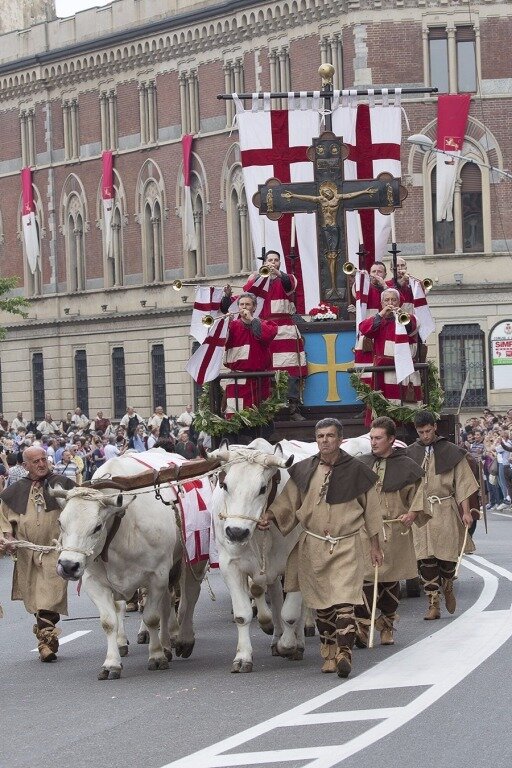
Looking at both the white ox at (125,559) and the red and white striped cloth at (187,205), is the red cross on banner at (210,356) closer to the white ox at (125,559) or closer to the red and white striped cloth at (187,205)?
the white ox at (125,559)

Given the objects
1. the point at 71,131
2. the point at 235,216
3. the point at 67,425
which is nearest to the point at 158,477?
the point at 67,425

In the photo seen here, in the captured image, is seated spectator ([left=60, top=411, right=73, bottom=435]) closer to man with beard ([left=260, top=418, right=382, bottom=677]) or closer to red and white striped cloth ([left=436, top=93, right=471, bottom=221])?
red and white striped cloth ([left=436, top=93, right=471, bottom=221])

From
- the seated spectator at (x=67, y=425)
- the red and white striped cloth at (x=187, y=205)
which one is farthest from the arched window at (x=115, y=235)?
the seated spectator at (x=67, y=425)

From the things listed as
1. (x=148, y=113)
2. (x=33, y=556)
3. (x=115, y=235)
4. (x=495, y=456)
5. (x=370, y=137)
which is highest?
(x=148, y=113)

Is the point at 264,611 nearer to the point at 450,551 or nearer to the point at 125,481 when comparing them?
the point at 125,481

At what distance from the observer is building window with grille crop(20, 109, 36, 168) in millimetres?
68375

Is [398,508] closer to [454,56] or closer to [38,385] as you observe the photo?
[454,56]

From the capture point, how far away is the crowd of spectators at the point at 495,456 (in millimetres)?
37969

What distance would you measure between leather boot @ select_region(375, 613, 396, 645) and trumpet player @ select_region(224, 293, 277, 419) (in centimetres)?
352

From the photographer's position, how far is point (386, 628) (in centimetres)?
1536

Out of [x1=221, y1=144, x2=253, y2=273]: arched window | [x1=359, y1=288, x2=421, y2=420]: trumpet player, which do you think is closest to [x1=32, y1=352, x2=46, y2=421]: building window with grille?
[x1=221, y1=144, x2=253, y2=273]: arched window

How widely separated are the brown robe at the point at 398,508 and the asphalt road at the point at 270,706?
58 cm

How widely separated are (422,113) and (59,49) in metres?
17.6

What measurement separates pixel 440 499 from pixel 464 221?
3727 cm
